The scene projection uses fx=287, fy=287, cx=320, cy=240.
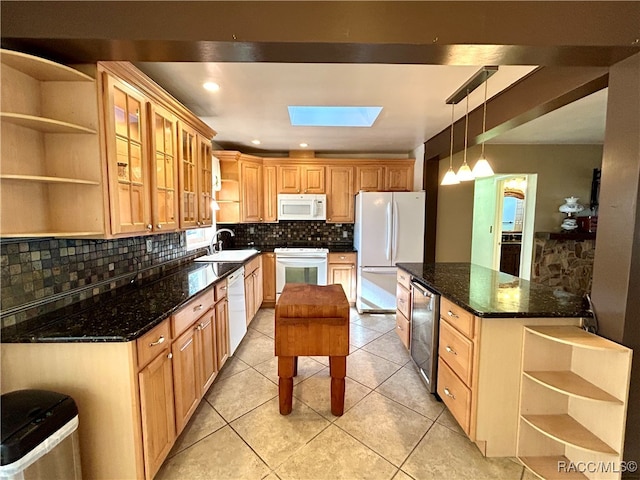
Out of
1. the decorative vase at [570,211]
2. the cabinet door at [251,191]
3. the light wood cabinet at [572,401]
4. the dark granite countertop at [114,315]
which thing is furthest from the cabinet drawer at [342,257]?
the decorative vase at [570,211]

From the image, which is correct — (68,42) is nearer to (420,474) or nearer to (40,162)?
(40,162)

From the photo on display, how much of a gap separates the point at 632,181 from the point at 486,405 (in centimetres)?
141

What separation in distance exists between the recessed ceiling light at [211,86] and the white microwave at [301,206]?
2.12 metres

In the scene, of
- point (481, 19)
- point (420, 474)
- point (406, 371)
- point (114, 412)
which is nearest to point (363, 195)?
point (406, 371)

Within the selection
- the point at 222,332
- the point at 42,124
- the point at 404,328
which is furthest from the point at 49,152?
the point at 404,328

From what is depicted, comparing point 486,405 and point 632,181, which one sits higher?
point 632,181

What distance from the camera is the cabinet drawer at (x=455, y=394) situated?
1.75 metres

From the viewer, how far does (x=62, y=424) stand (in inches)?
45.7

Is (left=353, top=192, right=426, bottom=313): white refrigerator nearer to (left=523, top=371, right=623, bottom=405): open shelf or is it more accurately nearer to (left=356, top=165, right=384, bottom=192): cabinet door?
(left=356, top=165, right=384, bottom=192): cabinet door

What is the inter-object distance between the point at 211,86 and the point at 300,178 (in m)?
2.28

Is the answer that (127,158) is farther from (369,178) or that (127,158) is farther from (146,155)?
(369,178)

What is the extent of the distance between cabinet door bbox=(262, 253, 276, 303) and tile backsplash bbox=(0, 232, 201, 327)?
1914 millimetres

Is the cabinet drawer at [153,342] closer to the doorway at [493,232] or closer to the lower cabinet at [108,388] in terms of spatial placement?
the lower cabinet at [108,388]

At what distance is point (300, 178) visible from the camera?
14.7 ft
